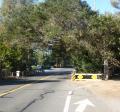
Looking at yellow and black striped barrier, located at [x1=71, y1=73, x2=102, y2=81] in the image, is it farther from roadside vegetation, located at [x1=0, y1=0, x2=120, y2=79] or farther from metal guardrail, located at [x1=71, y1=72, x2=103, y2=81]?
roadside vegetation, located at [x1=0, y1=0, x2=120, y2=79]

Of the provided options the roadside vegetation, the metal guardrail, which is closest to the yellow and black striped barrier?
the metal guardrail

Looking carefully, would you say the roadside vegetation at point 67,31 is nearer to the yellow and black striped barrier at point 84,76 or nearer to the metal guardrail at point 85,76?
the metal guardrail at point 85,76

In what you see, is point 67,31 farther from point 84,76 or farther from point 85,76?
point 85,76

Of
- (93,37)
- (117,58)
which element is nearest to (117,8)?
(93,37)

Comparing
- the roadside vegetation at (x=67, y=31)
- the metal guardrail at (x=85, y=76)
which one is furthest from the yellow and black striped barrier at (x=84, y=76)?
the roadside vegetation at (x=67, y=31)

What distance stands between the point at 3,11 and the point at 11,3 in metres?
4.70

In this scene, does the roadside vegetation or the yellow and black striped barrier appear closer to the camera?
the roadside vegetation

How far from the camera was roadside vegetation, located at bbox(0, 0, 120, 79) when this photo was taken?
44719 millimetres

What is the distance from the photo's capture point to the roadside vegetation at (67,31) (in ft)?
147

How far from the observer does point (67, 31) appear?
46625 mm

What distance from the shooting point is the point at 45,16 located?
159 ft

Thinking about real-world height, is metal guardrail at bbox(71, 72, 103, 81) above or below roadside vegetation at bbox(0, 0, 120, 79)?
below

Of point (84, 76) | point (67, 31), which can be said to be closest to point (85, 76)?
point (84, 76)

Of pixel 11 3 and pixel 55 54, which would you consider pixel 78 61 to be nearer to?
pixel 55 54
